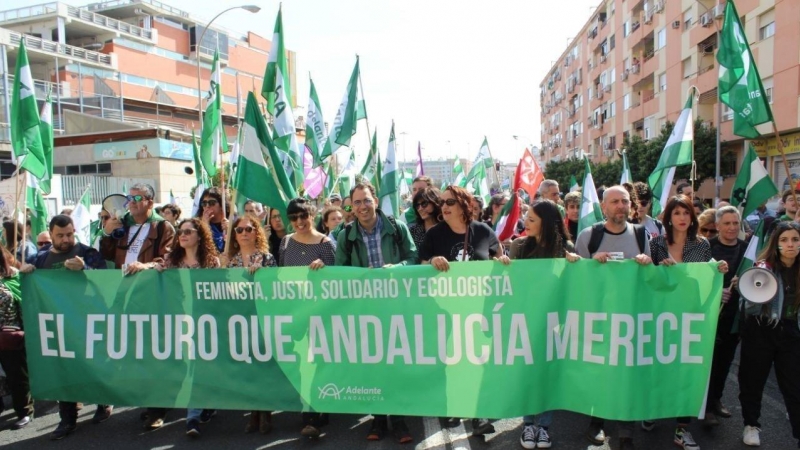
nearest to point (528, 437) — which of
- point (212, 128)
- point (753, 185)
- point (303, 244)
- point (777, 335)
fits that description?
point (777, 335)

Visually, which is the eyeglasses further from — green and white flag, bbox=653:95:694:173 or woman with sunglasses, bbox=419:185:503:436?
green and white flag, bbox=653:95:694:173

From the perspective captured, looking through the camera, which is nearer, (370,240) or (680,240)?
(680,240)

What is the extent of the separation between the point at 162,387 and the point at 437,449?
2116 millimetres

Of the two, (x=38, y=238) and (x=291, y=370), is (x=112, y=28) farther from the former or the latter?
(x=291, y=370)

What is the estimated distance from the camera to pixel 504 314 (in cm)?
414

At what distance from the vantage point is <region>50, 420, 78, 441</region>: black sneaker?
184 inches

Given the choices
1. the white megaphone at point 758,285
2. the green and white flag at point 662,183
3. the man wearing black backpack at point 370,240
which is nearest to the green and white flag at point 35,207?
the man wearing black backpack at point 370,240

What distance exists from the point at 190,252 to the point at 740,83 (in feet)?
19.1

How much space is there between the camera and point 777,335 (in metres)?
4.14

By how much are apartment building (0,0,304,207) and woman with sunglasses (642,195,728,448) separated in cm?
2616

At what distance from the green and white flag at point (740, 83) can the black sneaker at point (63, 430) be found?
22.5 ft

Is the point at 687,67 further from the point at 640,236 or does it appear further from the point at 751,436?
the point at 751,436

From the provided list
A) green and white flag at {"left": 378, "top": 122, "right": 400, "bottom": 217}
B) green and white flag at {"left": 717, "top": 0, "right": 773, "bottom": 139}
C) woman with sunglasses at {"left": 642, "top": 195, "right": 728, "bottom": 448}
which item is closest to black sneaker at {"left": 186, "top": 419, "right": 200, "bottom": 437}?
woman with sunglasses at {"left": 642, "top": 195, "right": 728, "bottom": 448}

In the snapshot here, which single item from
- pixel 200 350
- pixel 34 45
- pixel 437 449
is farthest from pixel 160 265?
pixel 34 45
